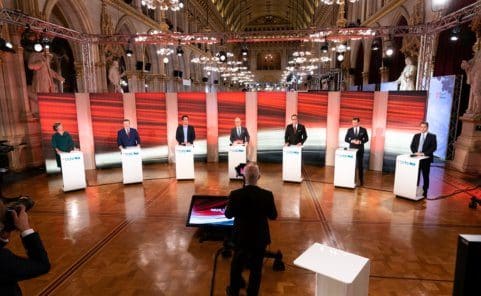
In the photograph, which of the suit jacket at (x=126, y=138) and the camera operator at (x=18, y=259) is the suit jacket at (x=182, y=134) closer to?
the suit jacket at (x=126, y=138)

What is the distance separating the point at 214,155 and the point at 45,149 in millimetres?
4497

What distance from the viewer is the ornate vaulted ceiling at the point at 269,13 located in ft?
108

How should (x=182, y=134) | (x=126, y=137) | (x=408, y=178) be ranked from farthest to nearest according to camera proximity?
1. (x=182, y=134)
2. (x=126, y=137)
3. (x=408, y=178)

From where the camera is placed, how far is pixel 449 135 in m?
9.29

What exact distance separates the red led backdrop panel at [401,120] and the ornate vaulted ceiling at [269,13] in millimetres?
22112

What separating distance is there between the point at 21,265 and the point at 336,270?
1.97 meters

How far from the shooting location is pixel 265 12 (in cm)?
4488

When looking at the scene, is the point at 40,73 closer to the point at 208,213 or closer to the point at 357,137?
the point at 208,213

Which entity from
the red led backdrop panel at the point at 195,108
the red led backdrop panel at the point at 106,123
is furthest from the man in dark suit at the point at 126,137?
the red led backdrop panel at the point at 195,108

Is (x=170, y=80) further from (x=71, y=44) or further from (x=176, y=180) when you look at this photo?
(x=176, y=180)

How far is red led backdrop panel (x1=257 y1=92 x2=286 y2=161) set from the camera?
884 centimetres

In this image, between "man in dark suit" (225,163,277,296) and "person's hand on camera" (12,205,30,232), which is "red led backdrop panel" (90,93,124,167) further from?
"person's hand on camera" (12,205,30,232)

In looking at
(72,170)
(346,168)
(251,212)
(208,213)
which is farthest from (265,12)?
(251,212)

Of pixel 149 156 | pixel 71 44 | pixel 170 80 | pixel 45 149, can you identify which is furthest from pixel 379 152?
pixel 170 80
